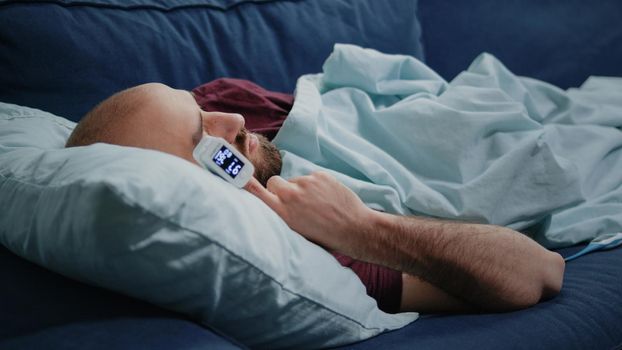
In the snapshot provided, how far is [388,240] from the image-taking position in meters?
0.89

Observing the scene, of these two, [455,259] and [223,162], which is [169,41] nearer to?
[223,162]

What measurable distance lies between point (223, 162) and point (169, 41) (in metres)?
0.53

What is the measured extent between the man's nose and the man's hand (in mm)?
137

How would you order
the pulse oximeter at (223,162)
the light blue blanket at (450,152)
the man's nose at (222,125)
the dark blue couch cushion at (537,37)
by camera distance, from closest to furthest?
the pulse oximeter at (223,162) → the man's nose at (222,125) → the light blue blanket at (450,152) → the dark blue couch cushion at (537,37)

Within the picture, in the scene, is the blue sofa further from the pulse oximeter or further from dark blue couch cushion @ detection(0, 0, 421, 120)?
the pulse oximeter

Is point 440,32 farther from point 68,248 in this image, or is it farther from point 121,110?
point 68,248

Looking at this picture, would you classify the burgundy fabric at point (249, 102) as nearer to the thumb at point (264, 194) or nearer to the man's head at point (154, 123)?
the man's head at point (154, 123)

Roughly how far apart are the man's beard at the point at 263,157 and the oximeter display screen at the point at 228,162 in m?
0.23

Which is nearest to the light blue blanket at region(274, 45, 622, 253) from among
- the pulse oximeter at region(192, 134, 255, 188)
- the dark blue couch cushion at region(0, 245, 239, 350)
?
the pulse oximeter at region(192, 134, 255, 188)

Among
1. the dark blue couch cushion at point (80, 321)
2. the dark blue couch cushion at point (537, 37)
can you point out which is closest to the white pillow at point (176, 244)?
the dark blue couch cushion at point (80, 321)

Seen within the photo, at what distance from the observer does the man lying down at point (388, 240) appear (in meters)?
0.88

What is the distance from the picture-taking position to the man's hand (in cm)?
87

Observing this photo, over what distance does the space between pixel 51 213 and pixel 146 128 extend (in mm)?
265

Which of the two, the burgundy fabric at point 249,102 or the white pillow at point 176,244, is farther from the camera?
the burgundy fabric at point 249,102
